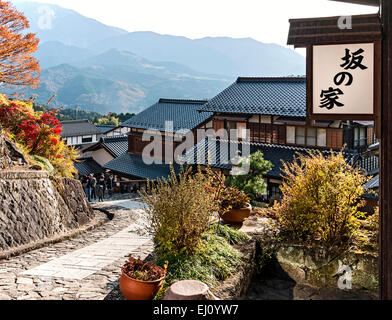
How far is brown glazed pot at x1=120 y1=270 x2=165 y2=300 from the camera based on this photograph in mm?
5316

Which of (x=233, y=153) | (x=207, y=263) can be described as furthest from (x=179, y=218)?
(x=233, y=153)

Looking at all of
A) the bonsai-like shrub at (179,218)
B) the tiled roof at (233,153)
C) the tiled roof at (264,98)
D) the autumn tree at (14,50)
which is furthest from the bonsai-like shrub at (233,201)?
the tiled roof at (264,98)

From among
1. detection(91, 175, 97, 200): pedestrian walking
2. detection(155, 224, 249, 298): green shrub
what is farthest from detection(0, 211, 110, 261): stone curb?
detection(91, 175, 97, 200): pedestrian walking

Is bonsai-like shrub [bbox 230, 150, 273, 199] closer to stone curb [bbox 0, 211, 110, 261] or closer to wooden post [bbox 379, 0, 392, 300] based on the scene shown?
stone curb [bbox 0, 211, 110, 261]

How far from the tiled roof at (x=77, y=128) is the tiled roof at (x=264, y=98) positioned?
34295 millimetres

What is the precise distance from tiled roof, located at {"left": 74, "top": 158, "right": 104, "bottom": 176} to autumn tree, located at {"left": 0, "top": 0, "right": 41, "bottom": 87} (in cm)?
2349

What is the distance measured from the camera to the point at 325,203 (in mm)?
7551

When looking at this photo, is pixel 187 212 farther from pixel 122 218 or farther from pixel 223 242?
pixel 122 218

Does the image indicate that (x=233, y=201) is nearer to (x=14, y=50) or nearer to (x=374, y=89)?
(x=374, y=89)

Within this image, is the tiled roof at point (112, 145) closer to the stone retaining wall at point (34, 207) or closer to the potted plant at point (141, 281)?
the stone retaining wall at point (34, 207)

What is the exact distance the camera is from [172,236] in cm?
637

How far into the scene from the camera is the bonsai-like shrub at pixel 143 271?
17.8 feet

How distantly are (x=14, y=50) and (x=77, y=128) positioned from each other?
43569 mm

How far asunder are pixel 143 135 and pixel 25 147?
19456 mm
